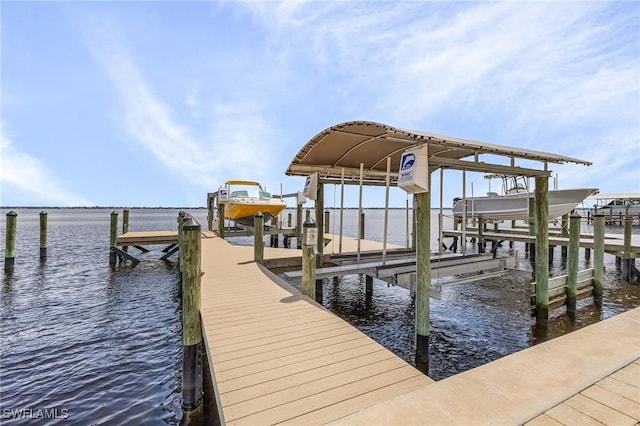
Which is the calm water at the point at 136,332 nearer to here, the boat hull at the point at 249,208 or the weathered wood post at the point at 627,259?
the weathered wood post at the point at 627,259

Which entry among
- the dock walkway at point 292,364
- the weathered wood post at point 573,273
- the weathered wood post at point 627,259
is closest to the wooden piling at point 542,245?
the weathered wood post at point 573,273

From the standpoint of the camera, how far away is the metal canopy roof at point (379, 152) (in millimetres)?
5605

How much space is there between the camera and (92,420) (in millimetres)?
4840

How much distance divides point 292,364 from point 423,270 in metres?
2.84

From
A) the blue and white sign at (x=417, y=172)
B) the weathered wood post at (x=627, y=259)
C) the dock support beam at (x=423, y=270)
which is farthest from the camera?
the weathered wood post at (x=627, y=259)

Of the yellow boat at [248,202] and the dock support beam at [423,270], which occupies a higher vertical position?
the yellow boat at [248,202]

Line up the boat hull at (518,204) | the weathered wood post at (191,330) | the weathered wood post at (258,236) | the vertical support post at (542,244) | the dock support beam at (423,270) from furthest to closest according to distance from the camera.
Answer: the boat hull at (518,204) → the weathered wood post at (258,236) → the vertical support post at (542,244) → the dock support beam at (423,270) → the weathered wood post at (191,330)

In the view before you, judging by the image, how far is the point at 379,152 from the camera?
820 cm

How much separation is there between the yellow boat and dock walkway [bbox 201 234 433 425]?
449 inches

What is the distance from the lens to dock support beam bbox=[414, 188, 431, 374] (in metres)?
5.40

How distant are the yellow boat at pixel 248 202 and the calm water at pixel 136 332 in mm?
5141

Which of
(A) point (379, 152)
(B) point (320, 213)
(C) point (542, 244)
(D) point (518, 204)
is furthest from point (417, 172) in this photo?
(D) point (518, 204)

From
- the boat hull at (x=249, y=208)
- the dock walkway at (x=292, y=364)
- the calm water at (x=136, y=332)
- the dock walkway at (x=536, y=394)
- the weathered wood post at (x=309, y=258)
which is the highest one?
the boat hull at (x=249, y=208)

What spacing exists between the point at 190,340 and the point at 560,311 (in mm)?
9969
